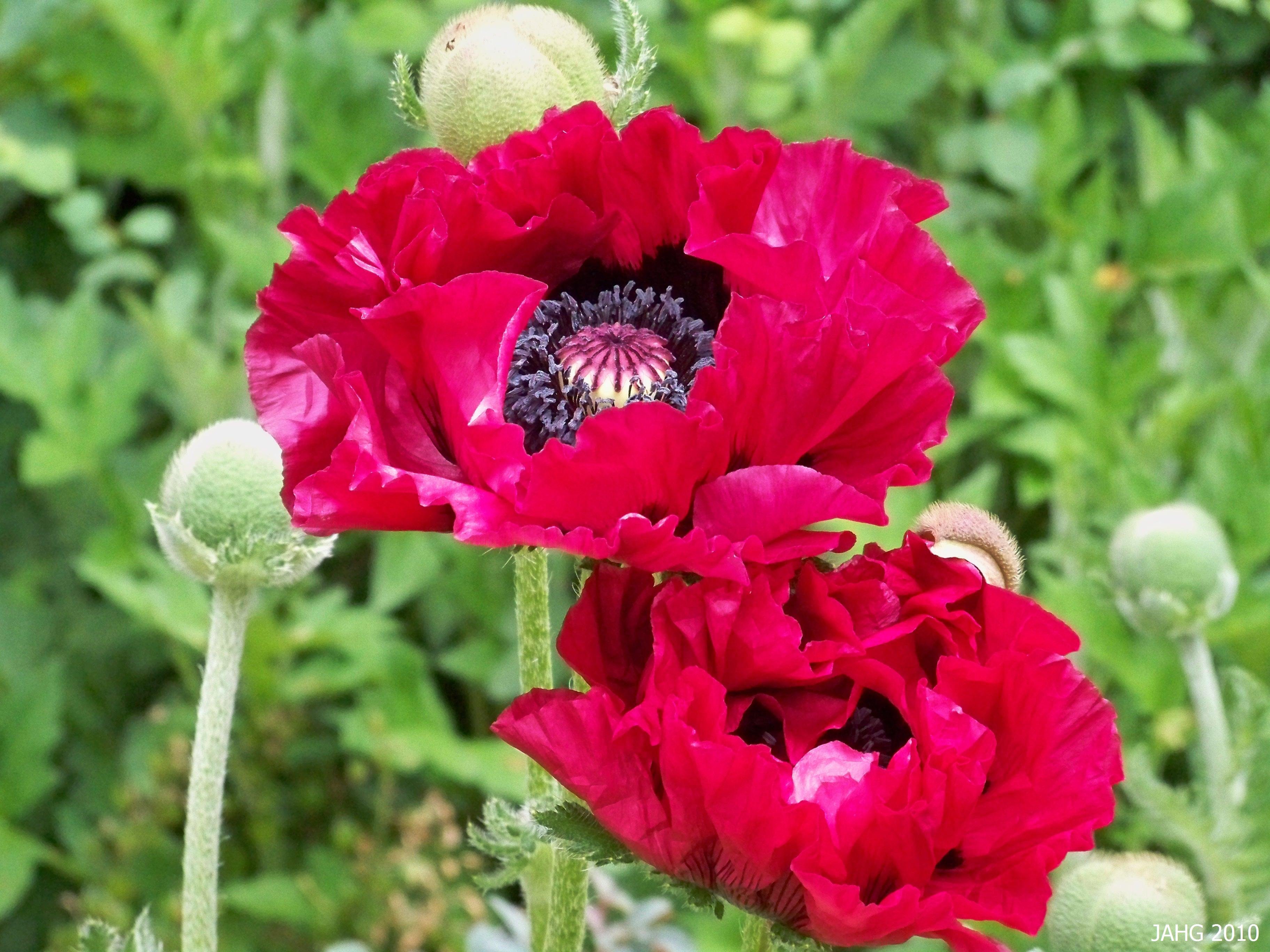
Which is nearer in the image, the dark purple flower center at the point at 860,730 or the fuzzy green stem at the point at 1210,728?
the dark purple flower center at the point at 860,730

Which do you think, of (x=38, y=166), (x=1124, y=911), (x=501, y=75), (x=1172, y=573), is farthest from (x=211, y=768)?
(x=38, y=166)

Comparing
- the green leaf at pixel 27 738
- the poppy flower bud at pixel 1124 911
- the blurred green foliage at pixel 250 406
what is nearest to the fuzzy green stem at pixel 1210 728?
the blurred green foliage at pixel 250 406

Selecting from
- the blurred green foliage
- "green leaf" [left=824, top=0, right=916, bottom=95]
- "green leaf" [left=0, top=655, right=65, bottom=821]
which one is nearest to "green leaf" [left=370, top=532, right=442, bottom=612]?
the blurred green foliage

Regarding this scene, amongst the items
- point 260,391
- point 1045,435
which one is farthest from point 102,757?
point 260,391

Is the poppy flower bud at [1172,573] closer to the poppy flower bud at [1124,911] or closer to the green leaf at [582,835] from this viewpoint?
the poppy flower bud at [1124,911]

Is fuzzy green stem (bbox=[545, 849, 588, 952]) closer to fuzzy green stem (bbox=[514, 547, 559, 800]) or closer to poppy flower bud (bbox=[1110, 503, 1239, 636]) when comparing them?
fuzzy green stem (bbox=[514, 547, 559, 800])

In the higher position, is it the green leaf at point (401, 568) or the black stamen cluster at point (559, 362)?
the black stamen cluster at point (559, 362)

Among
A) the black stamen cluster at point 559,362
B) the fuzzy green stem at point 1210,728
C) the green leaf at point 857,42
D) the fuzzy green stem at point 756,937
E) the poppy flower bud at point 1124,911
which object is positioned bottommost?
the fuzzy green stem at point 1210,728
